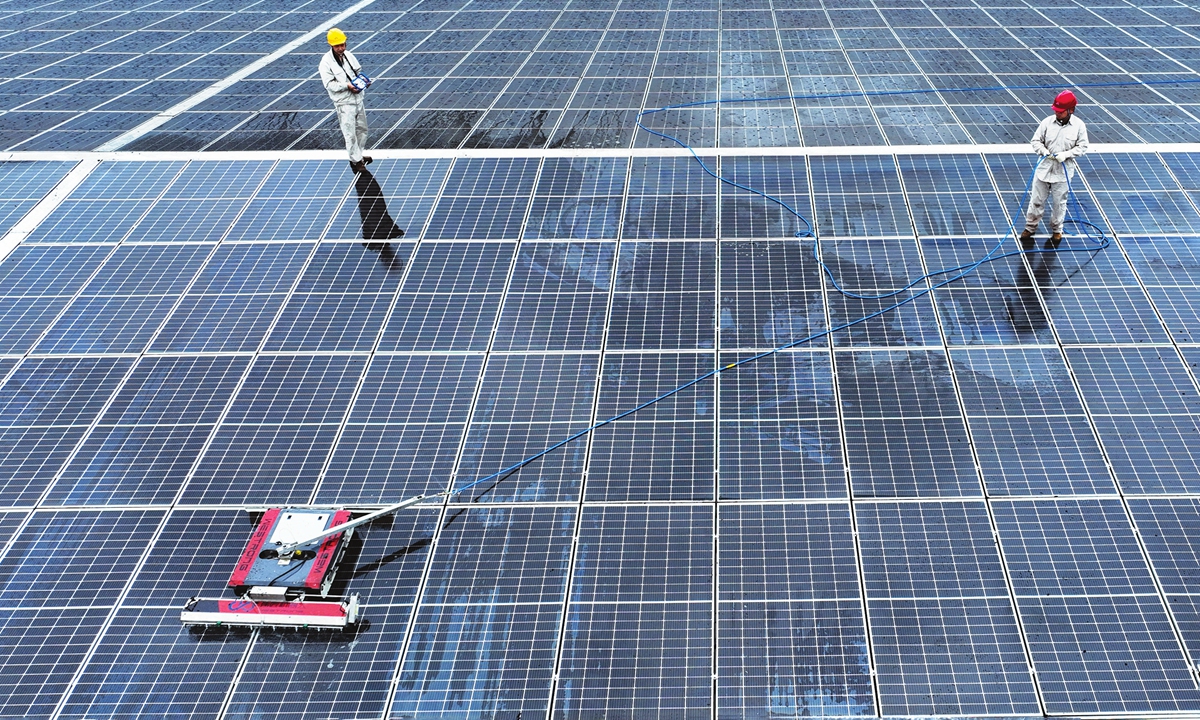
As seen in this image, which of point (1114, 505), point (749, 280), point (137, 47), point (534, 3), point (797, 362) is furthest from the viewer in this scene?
point (534, 3)

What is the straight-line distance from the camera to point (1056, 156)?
1145cm

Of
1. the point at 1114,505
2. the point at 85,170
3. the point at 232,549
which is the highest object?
the point at 85,170

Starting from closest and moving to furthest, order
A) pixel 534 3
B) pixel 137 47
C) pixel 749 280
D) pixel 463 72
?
pixel 749 280, pixel 463 72, pixel 137 47, pixel 534 3

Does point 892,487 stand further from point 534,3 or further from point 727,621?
point 534,3

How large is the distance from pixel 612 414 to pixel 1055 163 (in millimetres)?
7494

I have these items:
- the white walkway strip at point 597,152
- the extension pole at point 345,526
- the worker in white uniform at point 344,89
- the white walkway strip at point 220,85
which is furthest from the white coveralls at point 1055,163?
the white walkway strip at point 220,85

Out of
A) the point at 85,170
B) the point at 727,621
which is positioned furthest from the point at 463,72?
the point at 727,621

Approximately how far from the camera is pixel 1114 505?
8.47 metres

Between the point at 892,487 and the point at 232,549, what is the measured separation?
23.4 feet

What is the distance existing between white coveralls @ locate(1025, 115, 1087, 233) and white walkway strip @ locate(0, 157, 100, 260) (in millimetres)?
16018

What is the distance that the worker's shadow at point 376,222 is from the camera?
12.6 metres

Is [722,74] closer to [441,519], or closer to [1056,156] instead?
[1056,156]

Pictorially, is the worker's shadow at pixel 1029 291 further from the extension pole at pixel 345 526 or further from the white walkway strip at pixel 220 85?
the white walkway strip at pixel 220 85

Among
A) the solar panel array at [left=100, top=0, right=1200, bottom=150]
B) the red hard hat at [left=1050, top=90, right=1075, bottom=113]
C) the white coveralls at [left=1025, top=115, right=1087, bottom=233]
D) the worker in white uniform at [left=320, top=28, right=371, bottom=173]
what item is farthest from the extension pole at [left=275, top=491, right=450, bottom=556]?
the red hard hat at [left=1050, top=90, right=1075, bottom=113]
